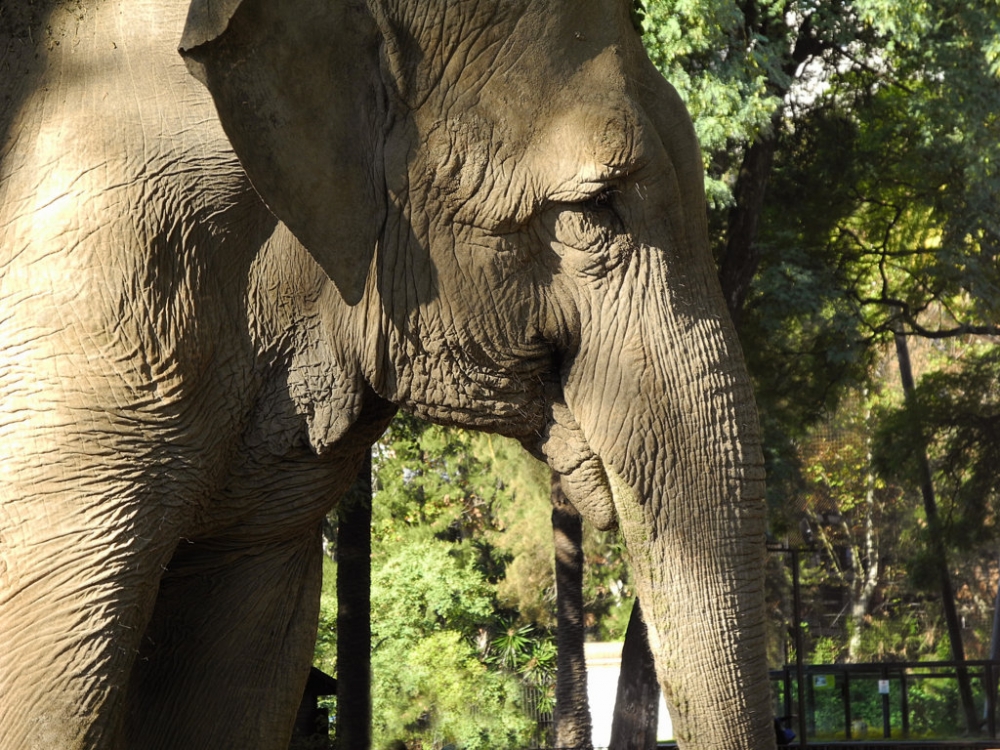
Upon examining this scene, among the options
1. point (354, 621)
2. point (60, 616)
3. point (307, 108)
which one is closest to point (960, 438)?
point (354, 621)

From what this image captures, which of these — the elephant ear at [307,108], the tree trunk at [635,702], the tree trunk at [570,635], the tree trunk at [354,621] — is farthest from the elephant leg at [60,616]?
the tree trunk at [570,635]

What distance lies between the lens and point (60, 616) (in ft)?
9.18

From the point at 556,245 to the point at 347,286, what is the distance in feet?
1.48

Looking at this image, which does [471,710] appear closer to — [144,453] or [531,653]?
[531,653]

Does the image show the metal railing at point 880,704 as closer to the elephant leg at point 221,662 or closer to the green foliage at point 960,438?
the green foliage at point 960,438

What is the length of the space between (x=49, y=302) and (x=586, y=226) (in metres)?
1.12

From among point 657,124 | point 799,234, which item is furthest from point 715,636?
point 799,234

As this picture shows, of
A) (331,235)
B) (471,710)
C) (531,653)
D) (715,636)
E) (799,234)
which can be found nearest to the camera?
(715,636)

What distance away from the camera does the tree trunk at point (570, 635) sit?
1869cm

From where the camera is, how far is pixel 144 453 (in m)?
2.91

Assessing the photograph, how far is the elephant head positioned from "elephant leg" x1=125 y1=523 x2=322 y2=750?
35.3 inches

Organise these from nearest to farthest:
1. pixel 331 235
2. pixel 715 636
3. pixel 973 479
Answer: pixel 715 636 < pixel 331 235 < pixel 973 479

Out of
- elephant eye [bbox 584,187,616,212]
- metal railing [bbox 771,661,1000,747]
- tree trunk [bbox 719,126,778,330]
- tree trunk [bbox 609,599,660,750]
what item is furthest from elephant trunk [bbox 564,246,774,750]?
metal railing [bbox 771,661,1000,747]

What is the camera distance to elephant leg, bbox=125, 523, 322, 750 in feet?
11.8
